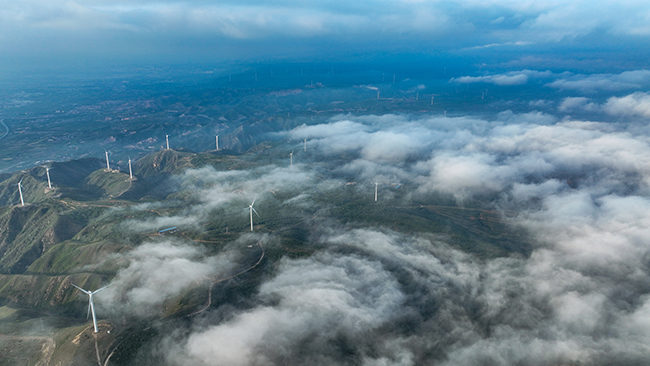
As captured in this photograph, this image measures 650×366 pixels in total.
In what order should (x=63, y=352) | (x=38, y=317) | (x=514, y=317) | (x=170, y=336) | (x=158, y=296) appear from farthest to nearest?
(x=514, y=317) < (x=158, y=296) < (x=38, y=317) < (x=170, y=336) < (x=63, y=352)

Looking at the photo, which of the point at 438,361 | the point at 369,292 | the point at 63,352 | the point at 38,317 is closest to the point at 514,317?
the point at 438,361

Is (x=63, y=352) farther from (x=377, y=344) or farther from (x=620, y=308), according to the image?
(x=620, y=308)

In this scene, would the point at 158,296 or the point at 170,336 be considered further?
the point at 158,296

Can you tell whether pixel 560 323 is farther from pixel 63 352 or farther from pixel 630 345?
pixel 63 352

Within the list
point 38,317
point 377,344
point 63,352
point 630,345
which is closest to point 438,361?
point 377,344

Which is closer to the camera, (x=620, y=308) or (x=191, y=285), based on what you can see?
(x=191, y=285)

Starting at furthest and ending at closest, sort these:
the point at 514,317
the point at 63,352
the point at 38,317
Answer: the point at 514,317 < the point at 38,317 < the point at 63,352

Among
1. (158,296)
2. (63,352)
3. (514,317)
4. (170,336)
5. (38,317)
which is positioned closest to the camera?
(63,352)

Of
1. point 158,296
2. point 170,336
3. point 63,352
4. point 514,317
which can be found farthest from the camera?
point 514,317

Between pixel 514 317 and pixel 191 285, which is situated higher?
pixel 191 285
